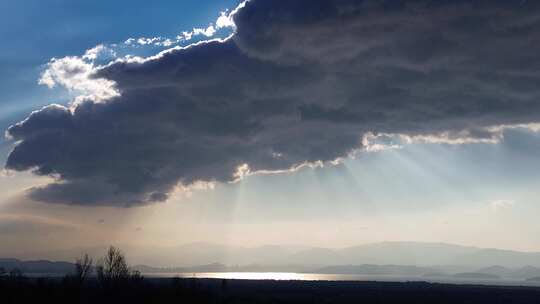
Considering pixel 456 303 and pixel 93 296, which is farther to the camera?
pixel 456 303

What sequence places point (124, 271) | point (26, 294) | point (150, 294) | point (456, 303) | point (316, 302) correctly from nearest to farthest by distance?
point (26, 294)
point (150, 294)
point (124, 271)
point (316, 302)
point (456, 303)

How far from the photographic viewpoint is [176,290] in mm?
90250

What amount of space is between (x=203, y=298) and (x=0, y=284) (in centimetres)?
2826

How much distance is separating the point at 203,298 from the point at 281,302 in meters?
23.7

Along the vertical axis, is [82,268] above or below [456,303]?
above

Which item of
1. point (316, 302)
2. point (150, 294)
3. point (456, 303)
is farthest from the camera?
point (456, 303)

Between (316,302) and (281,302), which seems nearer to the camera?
(281,302)

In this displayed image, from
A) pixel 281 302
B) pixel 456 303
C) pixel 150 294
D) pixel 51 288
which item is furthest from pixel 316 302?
pixel 51 288

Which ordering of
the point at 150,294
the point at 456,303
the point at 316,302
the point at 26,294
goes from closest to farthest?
1. the point at 26,294
2. the point at 150,294
3. the point at 316,302
4. the point at 456,303

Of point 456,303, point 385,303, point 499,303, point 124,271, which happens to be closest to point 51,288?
point 124,271

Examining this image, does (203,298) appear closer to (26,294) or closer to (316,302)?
(26,294)

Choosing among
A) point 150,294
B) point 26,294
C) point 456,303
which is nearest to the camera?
point 26,294

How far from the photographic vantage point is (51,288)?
8475 centimetres

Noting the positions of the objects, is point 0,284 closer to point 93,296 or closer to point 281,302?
point 93,296
